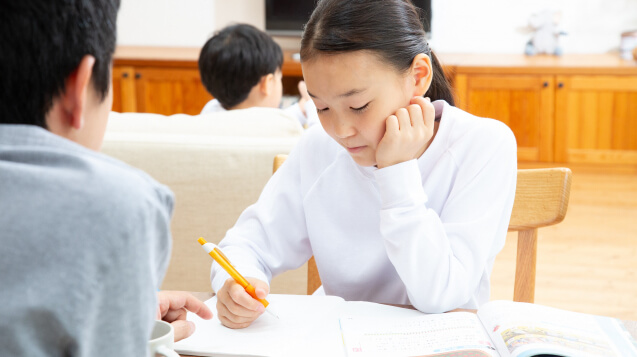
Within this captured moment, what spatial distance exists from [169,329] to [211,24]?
4786mm

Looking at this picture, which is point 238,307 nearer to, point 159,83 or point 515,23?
point 159,83

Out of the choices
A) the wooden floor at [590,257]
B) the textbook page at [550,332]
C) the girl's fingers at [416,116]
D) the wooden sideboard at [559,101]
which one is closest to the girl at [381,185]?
the girl's fingers at [416,116]

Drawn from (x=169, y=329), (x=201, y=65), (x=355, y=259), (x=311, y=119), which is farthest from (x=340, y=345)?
(x=201, y=65)

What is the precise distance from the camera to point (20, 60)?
0.51 meters

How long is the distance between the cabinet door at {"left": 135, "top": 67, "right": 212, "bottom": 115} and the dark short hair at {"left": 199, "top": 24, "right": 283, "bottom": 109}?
2.34 m

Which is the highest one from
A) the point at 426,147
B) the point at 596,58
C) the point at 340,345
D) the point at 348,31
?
the point at 348,31

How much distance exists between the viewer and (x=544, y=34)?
4898 millimetres

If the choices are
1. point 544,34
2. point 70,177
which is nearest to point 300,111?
point 544,34

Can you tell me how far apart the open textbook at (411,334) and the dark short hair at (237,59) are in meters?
1.67

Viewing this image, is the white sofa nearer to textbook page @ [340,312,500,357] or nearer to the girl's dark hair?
the girl's dark hair

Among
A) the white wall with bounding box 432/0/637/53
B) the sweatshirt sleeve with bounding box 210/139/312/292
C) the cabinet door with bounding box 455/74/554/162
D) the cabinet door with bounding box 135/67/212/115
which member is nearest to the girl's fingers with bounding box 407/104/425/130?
the sweatshirt sleeve with bounding box 210/139/312/292

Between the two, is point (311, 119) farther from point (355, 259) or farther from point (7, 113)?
point (7, 113)

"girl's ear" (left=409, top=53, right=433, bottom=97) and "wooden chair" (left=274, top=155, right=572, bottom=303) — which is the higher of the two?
"girl's ear" (left=409, top=53, right=433, bottom=97)

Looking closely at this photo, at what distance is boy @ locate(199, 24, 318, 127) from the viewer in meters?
2.62
